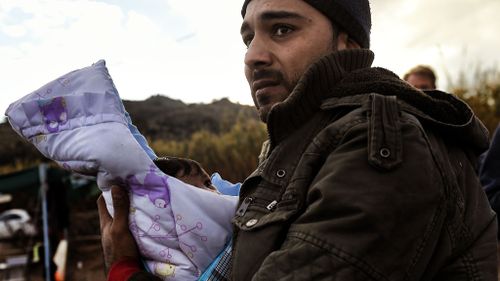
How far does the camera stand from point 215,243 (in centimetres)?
151

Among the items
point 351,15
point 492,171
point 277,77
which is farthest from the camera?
point 492,171

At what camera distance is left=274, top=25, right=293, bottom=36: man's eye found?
152 cm

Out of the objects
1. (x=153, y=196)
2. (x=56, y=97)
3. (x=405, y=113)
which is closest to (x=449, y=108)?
(x=405, y=113)

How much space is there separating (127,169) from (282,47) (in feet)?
1.96

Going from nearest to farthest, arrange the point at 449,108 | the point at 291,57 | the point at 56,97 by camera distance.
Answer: the point at 449,108 → the point at 291,57 → the point at 56,97

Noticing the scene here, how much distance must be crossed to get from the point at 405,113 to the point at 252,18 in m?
0.63

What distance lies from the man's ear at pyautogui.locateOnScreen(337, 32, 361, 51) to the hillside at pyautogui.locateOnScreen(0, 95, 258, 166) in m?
13.9

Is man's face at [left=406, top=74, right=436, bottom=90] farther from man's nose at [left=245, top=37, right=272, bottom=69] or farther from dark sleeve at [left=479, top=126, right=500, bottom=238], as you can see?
man's nose at [left=245, top=37, right=272, bottom=69]

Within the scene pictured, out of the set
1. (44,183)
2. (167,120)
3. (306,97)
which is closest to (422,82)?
(306,97)

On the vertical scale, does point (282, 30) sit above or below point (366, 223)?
above

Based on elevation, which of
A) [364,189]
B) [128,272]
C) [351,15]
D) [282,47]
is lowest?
[128,272]

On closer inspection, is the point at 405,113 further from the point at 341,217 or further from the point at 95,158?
the point at 95,158

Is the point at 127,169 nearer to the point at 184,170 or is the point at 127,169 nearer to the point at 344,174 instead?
the point at 184,170

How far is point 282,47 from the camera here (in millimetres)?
1511
